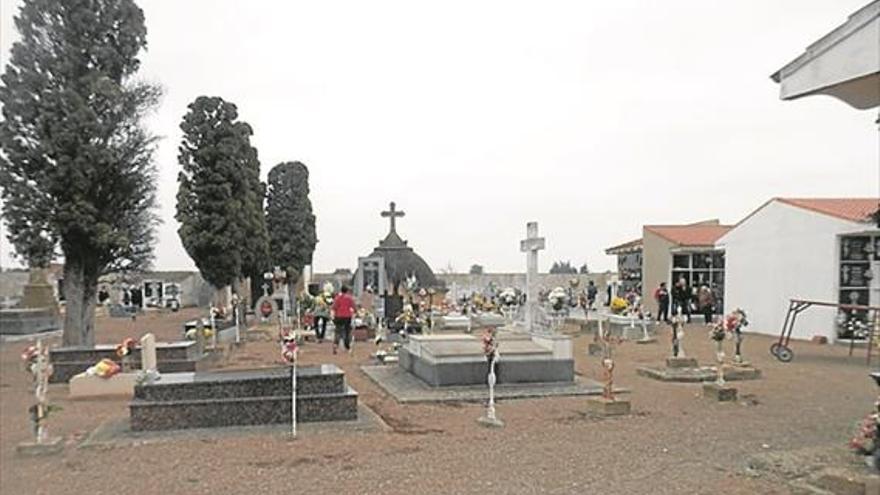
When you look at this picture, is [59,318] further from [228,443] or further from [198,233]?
[228,443]

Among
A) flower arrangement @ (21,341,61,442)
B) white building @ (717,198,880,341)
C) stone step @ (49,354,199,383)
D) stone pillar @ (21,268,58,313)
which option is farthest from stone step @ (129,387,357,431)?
stone pillar @ (21,268,58,313)

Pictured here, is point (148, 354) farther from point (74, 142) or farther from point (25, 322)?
point (25, 322)

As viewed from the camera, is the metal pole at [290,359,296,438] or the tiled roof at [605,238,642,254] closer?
the metal pole at [290,359,296,438]

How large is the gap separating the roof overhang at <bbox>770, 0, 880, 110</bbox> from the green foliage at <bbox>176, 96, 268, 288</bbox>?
2022cm

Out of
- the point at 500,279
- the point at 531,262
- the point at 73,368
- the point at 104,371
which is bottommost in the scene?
the point at 73,368

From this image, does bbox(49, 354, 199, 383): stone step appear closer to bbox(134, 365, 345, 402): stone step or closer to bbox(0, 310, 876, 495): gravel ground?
bbox(0, 310, 876, 495): gravel ground

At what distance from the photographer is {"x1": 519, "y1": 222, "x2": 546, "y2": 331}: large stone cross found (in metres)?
16.2

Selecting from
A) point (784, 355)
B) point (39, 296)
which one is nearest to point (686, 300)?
point (784, 355)

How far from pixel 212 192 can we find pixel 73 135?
802 cm

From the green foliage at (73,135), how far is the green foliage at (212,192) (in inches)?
253

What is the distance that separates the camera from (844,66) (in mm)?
7254

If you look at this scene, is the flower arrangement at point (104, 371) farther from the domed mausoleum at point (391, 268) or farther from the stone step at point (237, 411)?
the domed mausoleum at point (391, 268)

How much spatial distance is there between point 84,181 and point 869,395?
1572 cm

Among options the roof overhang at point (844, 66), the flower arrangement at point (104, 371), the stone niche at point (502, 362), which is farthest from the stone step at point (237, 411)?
the roof overhang at point (844, 66)
